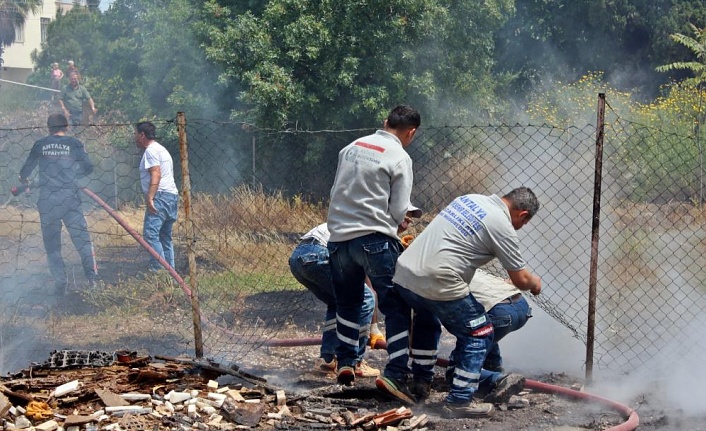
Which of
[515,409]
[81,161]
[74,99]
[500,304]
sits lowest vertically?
[515,409]

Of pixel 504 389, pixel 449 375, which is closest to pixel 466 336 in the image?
pixel 504 389

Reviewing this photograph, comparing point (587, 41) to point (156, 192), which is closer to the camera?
point (156, 192)

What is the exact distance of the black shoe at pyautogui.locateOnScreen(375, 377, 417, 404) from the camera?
207 inches

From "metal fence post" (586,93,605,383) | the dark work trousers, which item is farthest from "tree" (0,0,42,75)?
"metal fence post" (586,93,605,383)

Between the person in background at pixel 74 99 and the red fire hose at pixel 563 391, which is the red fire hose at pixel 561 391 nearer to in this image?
the red fire hose at pixel 563 391

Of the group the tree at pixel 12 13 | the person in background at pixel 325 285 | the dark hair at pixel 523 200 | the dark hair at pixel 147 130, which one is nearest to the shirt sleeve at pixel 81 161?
the dark hair at pixel 147 130

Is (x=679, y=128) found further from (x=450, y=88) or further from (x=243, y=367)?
(x=243, y=367)

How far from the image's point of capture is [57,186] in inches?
340

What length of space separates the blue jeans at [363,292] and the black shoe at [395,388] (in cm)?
5

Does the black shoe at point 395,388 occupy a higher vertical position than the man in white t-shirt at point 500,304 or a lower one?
lower

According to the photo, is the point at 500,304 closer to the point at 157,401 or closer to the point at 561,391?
the point at 561,391

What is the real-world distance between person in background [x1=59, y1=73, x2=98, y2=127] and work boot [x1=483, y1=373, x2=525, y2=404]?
14.1 metres

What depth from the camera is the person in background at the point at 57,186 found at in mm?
8586

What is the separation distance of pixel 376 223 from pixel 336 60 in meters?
7.01
